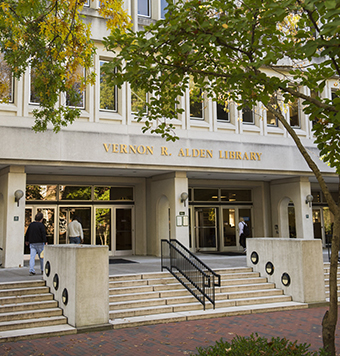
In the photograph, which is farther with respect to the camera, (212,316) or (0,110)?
(0,110)

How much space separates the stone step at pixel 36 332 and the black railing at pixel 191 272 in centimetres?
347

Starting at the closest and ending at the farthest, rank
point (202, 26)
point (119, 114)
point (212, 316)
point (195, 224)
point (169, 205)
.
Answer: point (202, 26) → point (212, 316) → point (119, 114) → point (169, 205) → point (195, 224)

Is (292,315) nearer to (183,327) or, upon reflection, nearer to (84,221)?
(183,327)

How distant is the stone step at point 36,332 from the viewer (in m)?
7.84

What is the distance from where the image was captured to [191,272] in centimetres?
1121

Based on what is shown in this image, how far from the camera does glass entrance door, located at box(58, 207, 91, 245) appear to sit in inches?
738

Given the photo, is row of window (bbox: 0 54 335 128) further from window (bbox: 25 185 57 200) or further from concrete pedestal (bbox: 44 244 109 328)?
concrete pedestal (bbox: 44 244 109 328)

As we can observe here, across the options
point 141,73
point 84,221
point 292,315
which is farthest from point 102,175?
point 141,73

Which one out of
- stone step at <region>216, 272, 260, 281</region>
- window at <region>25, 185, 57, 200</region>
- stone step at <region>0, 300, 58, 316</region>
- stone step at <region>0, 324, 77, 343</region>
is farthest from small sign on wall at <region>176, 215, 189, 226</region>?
stone step at <region>0, 324, 77, 343</region>

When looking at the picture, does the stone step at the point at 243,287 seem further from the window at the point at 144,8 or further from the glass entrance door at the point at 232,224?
the window at the point at 144,8

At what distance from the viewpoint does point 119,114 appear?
16.6 metres

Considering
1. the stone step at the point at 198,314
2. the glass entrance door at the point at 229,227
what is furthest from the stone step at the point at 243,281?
the glass entrance door at the point at 229,227

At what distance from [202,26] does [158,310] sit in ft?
22.0

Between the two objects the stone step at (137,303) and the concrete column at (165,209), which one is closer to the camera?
the stone step at (137,303)
